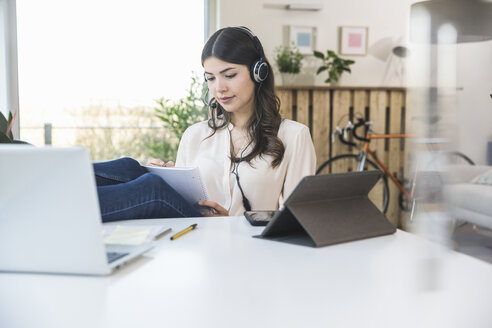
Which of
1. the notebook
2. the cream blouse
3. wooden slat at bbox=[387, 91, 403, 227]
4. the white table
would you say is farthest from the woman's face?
wooden slat at bbox=[387, 91, 403, 227]

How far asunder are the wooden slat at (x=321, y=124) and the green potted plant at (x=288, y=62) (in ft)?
0.86

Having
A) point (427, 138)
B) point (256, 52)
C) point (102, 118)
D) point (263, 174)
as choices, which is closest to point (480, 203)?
point (427, 138)

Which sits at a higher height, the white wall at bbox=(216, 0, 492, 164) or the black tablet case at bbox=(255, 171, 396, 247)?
the white wall at bbox=(216, 0, 492, 164)

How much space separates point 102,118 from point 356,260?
3716 mm

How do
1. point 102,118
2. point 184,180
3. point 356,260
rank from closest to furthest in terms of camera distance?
point 356,260
point 184,180
point 102,118

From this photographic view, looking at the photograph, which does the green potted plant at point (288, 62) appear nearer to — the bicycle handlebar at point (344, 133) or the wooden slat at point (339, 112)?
the wooden slat at point (339, 112)

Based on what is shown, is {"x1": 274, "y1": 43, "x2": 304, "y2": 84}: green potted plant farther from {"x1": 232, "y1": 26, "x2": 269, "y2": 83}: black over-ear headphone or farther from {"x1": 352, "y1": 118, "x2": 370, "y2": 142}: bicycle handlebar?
{"x1": 232, "y1": 26, "x2": 269, "y2": 83}: black over-ear headphone

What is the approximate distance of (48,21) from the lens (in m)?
3.92

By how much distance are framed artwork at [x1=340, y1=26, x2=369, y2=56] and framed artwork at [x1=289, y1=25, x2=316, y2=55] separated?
0.29 metres

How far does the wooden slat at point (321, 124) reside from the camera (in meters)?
4.29

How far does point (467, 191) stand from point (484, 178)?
0.01m

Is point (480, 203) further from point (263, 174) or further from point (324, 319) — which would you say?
point (263, 174)

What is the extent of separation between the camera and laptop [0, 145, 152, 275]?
0.62 m

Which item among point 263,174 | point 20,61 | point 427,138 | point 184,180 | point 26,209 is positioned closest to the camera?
point 427,138
